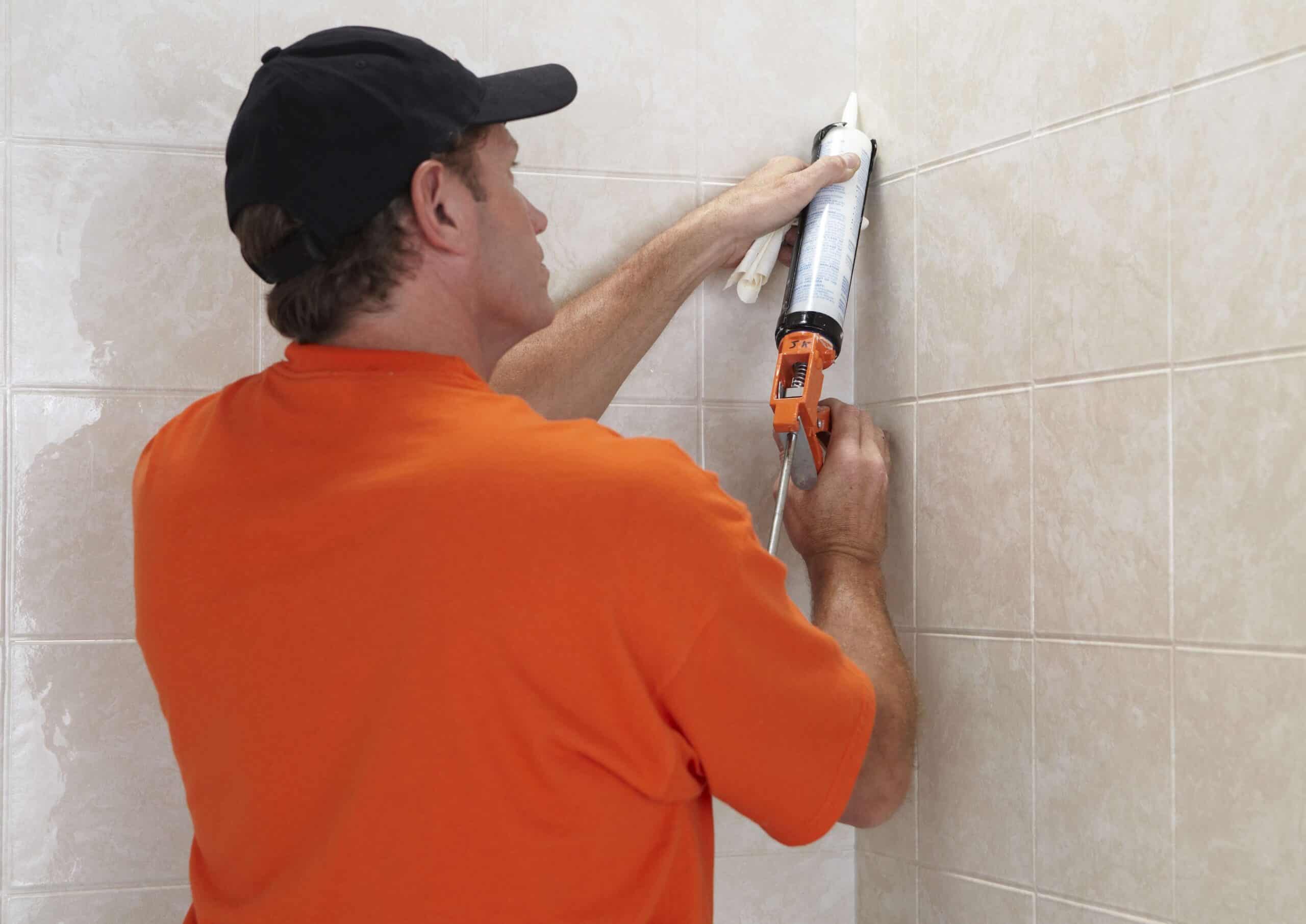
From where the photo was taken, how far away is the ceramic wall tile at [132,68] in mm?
1317

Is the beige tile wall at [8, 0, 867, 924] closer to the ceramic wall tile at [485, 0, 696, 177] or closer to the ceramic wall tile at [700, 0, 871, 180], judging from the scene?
the ceramic wall tile at [485, 0, 696, 177]

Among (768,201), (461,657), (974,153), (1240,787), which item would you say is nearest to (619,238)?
(768,201)

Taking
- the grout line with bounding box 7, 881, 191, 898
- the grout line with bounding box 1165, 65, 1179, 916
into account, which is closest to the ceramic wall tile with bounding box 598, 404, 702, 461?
the grout line with bounding box 1165, 65, 1179, 916

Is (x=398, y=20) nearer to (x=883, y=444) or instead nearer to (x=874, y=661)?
(x=883, y=444)

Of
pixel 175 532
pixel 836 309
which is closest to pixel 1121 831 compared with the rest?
pixel 836 309

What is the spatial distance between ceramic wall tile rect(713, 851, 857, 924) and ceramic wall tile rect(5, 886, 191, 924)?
0.63 meters

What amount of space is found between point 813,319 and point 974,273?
181 millimetres

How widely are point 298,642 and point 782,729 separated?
36 centimetres

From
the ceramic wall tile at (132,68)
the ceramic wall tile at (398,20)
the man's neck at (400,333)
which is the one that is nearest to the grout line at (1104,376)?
the man's neck at (400,333)

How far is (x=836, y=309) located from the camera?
1.37 m

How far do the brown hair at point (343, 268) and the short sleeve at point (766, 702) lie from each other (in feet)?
1.07

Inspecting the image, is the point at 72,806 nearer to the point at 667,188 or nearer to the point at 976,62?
the point at 667,188

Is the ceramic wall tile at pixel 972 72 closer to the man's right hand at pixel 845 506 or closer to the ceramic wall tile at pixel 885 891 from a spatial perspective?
the man's right hand at pixel 845 506

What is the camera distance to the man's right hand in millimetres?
1317
